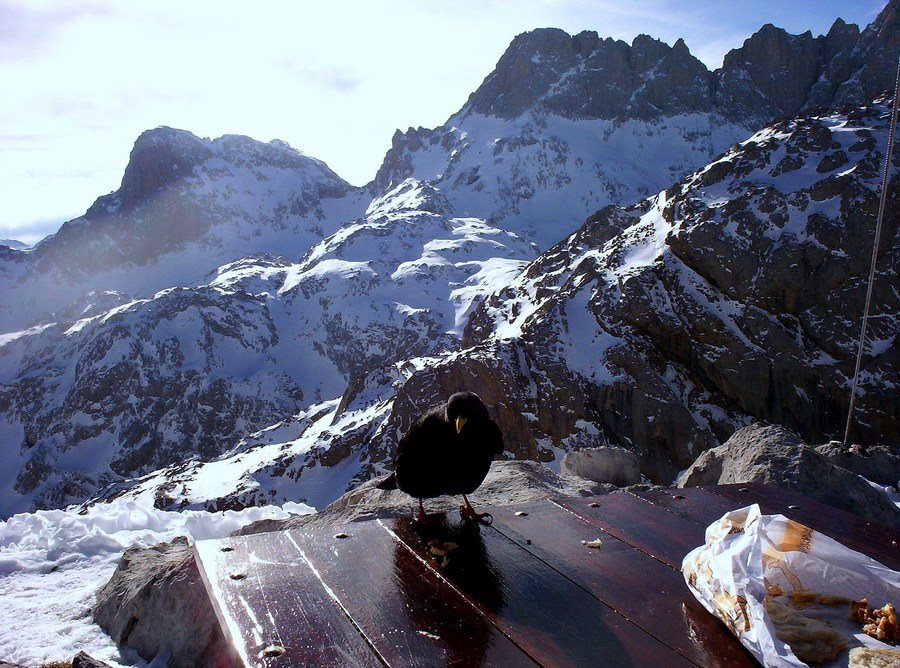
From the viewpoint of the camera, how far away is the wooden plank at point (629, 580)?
8.43 ft

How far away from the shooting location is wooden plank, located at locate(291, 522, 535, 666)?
251 cm

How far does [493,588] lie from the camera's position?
3094 mm

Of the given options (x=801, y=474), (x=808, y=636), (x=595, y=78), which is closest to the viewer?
(x=808, y=636)

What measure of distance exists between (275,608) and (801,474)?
5050 millimetres

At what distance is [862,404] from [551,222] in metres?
119

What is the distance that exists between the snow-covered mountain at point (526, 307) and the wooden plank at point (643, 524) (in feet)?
84.9

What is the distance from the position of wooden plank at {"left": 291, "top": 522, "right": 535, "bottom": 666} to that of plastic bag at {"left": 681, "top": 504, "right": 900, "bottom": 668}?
0.87 metres

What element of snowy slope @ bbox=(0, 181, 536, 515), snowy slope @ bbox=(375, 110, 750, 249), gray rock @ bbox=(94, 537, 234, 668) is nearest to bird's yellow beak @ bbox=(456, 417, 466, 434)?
gray rock @ bbox=(94, 537, 234, 668)

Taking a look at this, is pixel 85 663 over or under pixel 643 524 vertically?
over

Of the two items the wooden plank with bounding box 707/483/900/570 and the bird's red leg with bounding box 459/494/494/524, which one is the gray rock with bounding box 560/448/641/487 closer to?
the wooden plank with bounding box 707/483/900/570

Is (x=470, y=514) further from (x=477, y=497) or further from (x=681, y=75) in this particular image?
(x=681, y=75)

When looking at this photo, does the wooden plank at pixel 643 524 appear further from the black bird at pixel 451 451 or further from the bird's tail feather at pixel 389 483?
the bird's tail feather at pixel 389 483

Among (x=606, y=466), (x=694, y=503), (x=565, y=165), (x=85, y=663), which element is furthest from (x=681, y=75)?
(x=85, y=663)

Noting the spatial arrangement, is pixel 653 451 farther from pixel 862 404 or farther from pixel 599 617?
pixel 599 617
